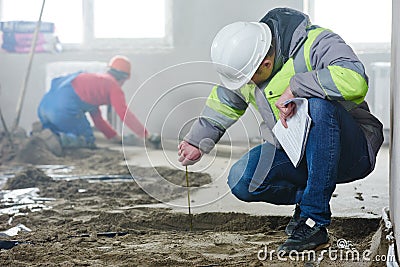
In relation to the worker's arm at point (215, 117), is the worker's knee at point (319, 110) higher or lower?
higher

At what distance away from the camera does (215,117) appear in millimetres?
2178

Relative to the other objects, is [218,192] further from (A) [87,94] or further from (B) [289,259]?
(A) [87,94]

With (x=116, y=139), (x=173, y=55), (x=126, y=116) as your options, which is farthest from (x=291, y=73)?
(x=173, y=55)

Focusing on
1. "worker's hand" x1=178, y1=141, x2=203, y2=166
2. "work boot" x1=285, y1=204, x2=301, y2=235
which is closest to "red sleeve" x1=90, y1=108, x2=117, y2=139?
"worker's hand" x1=178, y1=141, x2=203, y2=166

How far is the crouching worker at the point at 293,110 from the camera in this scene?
1.86m

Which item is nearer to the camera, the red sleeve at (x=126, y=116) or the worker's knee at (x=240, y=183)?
the worker's knee at (x=240, y=183)

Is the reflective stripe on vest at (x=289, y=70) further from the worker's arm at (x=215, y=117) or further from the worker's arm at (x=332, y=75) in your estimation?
the worker's arm at (x=215, y=117)

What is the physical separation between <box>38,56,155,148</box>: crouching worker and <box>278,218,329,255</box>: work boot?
301 cm

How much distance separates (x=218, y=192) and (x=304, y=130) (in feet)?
3.81

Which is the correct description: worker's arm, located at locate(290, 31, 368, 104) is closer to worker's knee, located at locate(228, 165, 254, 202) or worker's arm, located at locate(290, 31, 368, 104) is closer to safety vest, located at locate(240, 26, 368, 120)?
safety vest, located at locate(240, 26, 368, 120)

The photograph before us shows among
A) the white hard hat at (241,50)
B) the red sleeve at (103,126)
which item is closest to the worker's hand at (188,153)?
the white hard hat at (241,50)

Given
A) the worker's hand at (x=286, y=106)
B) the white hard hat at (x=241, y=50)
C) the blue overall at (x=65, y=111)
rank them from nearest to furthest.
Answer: the worker's hand at (x=286, y=106)
the white hard hat at (x=241, y=50)
the blue overall at (x=65, y=111)

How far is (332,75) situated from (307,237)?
0.46 m

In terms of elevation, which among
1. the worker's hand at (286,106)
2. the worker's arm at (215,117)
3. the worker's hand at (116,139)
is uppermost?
the worker's hand at (286,106)
